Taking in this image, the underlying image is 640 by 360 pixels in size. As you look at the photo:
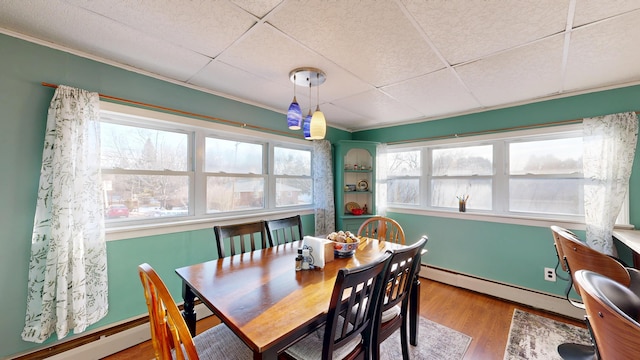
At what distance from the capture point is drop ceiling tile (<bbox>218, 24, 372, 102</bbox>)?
152 cm

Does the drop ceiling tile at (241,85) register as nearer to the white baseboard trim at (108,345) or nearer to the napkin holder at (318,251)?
the napkin holder at (318,251)

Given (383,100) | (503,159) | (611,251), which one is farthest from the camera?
(503,159)

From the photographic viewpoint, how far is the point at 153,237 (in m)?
2.08

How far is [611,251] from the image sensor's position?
6.86 feet

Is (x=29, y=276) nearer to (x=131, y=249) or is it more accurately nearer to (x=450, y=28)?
(x=131, y=249)

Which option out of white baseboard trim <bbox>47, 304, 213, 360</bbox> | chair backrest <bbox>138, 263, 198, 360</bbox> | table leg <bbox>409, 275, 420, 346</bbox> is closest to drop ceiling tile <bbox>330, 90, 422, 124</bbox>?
table leg <bbox>409, 275, 420, 346</bbox>

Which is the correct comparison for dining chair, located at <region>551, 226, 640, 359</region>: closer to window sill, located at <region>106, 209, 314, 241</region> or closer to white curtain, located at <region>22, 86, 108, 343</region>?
window sill, located at <region>106, 209, 314, 241</region>

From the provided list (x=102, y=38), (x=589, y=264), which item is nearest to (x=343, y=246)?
(x=589, y=264)

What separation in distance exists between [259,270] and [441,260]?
2.72 metres

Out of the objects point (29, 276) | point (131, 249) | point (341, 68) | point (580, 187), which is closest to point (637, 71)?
point (580, 187)

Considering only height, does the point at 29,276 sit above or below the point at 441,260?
above

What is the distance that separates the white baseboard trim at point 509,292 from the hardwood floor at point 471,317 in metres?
0.06

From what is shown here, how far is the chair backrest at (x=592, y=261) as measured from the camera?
1.47 metres

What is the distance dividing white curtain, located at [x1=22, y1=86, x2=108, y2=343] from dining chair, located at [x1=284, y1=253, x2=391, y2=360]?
158cm
